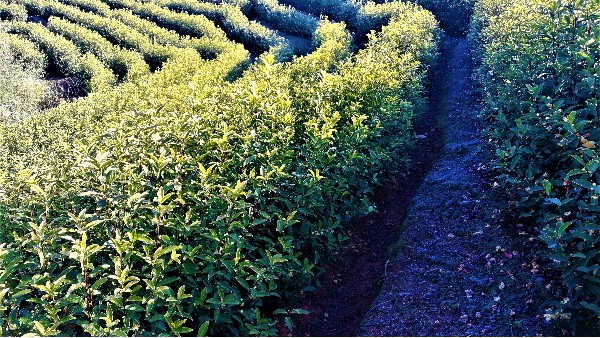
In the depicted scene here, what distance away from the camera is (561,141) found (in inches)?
142

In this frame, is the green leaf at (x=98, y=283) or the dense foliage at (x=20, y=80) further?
the dense foliage at (x=20, y=80)

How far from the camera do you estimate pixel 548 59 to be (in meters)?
4.88

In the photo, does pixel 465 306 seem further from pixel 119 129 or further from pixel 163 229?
pixel 119 129

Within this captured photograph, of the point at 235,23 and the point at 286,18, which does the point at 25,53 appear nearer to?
the point at 235,23

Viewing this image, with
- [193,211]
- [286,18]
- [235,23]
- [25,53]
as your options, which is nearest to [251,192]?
[193,211]

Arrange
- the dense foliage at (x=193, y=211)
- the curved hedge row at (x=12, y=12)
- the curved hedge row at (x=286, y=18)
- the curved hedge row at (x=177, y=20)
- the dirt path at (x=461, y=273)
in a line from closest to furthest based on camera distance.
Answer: the dense foliage at (x=193, y=211), the dirt path at (x=461, y=273), the curved hedge row at (x=177, y=20), the curved hedge row at (x=12, y=12), the curved hedge row at (x=286, y=18)

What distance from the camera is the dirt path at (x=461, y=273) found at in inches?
143

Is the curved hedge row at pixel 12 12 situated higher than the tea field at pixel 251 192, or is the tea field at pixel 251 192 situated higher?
the tea field at pixel 251 192

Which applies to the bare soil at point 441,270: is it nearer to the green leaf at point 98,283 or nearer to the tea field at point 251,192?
the tea field at point 251,192

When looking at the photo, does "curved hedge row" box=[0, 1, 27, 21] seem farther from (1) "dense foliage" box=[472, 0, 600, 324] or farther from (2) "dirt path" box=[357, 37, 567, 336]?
(1) "dense foliage" box=[472, 0, 600, 324]

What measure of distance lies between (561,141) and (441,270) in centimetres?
153

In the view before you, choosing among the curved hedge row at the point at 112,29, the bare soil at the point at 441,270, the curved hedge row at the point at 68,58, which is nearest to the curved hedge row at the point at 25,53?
the curved hedge row at the point at 68,58

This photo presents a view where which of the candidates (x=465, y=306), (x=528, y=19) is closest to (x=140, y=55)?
(x=528, y=19)

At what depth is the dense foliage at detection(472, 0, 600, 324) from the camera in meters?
3.13
